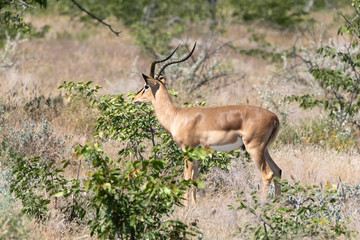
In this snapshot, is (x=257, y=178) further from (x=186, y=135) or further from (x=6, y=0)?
(x=6, y=0)

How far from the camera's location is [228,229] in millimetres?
5480

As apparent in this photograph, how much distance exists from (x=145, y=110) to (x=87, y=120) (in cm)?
276

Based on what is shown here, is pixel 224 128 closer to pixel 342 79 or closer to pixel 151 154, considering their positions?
pixel 151 154

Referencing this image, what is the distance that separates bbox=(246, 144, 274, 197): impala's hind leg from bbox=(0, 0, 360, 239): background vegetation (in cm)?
19

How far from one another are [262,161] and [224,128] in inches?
24.7

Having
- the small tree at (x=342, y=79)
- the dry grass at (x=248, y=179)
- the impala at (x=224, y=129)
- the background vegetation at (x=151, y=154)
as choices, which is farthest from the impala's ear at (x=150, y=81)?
the small tree at (x=342, y=79)

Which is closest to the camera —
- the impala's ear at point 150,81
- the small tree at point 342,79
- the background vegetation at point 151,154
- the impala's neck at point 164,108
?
the background vegetation at point 151,154

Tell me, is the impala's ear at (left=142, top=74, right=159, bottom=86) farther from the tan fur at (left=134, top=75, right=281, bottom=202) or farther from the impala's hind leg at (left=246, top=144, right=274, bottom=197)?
the impala's hind leg at (left=246, top=144, right=274, bottom=197)

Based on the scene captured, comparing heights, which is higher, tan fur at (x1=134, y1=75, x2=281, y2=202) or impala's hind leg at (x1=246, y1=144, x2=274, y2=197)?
tan fur at (x1=134, y1=75, x2=281, y2=202)

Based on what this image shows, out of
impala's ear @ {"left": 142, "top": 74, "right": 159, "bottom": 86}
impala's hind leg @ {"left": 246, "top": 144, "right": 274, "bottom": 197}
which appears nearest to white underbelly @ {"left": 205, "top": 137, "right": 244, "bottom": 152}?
impala's hind leg @ {"left": 246, "top": 144, "right": 274, "bottom": 197}

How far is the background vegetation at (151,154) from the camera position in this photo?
4703 millimetres

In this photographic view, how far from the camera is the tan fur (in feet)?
20.6

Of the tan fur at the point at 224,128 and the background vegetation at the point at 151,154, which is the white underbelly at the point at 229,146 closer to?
the tan fur at the point at 224,128

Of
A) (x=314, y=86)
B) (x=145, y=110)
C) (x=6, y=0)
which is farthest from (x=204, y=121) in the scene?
(x=314, y=86)
